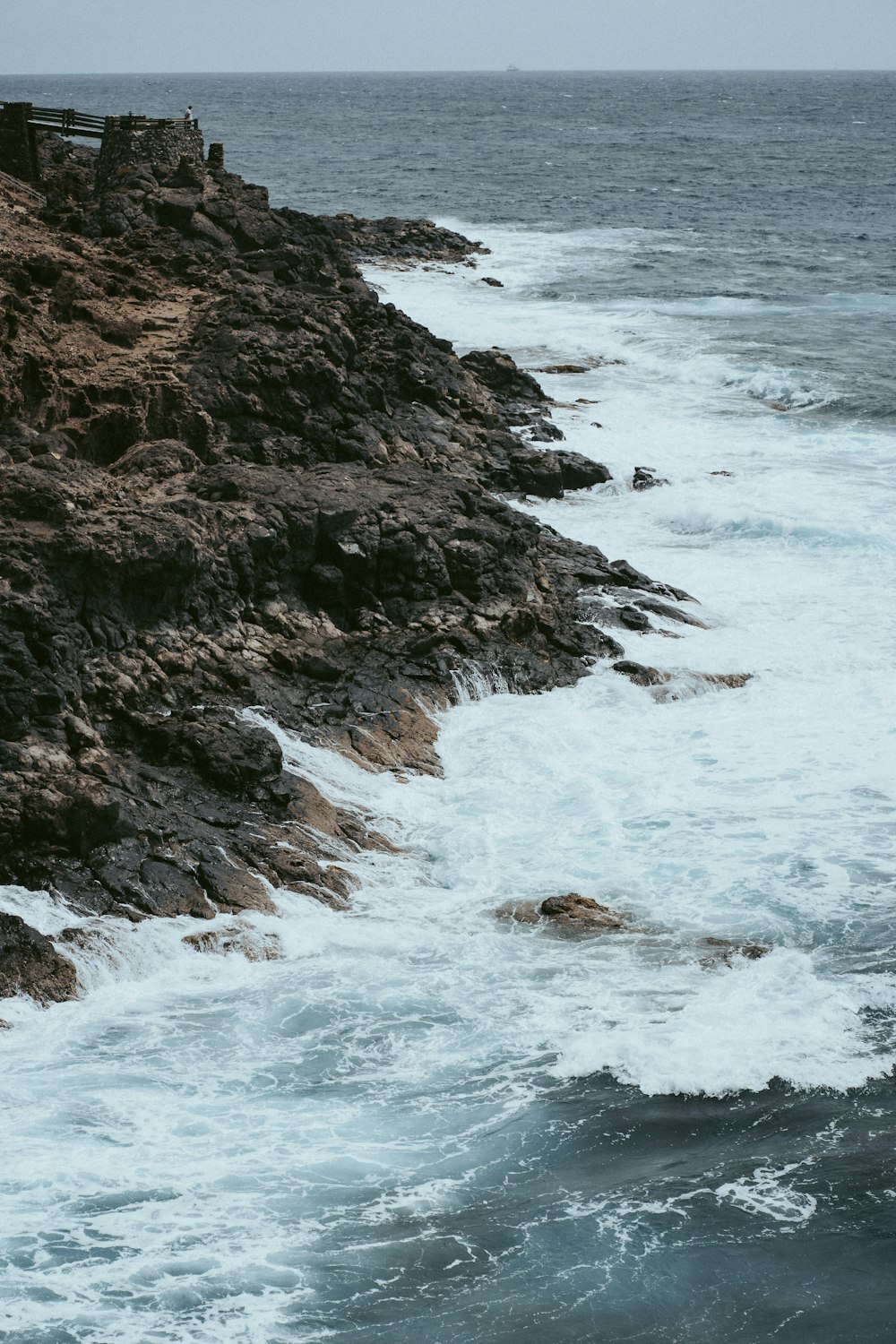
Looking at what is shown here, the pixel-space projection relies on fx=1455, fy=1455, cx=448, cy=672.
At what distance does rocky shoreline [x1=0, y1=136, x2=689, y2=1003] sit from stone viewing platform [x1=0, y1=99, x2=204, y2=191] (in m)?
4.44

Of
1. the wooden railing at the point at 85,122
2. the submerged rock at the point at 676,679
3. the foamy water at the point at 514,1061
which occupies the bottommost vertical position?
the foamy water at the point at 514,1061

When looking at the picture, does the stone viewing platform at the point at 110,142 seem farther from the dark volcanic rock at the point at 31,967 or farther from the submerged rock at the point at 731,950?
the submerged rock at the point at 731,950

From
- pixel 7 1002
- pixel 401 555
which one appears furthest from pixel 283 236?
pixel 7 1002

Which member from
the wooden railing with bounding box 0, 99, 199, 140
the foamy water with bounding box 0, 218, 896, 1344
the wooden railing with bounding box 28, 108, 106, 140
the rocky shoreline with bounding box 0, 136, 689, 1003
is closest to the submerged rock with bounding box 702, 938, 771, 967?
the foamy water with bounding box 0, 218, 896, 1344

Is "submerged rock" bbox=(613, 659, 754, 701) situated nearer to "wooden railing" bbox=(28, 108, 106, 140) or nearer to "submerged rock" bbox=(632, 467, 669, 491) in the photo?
"submerged rock" bbox=(632, 467, 669, 491)

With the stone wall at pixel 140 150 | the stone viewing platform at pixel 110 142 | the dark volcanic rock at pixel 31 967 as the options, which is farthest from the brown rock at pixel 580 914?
the stone viewing platform at pixel 110 142

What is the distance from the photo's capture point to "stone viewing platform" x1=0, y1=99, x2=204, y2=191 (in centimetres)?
3266

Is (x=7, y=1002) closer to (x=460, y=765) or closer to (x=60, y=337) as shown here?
(x=460, y=765)

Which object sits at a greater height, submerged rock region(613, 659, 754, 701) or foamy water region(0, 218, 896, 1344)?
submerged rock region(613, 659, 754, 701)

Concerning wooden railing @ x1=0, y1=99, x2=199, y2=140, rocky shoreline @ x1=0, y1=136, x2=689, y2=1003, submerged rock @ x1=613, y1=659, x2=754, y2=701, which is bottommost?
submerged rock @ x1=613, y1=659, x2=754, y2=701

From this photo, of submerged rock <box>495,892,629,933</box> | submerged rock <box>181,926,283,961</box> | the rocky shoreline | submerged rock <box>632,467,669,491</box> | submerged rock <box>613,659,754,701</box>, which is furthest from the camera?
submerged rock <box>632,467,669,491</box>

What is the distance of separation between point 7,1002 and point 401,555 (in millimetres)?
9034

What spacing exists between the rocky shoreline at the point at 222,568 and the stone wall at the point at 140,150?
4.26 metres

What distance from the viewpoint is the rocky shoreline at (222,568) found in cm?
1503
